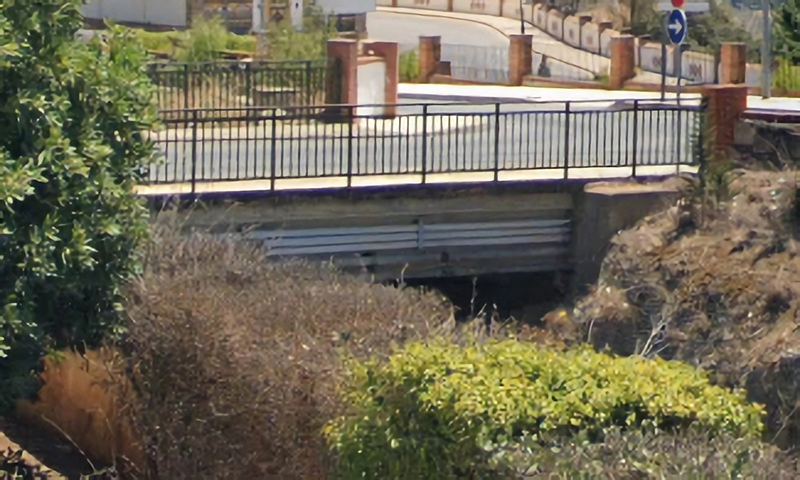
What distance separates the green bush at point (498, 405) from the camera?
671cm

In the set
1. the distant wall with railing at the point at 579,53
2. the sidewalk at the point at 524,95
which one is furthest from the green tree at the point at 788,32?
the sidewalk at the point at 524,95

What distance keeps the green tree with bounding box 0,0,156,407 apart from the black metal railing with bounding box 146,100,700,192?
5.30m

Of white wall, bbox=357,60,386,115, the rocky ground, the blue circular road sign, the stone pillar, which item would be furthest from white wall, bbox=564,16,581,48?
the rocky ground

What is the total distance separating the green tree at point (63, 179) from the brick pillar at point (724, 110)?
9.25 m

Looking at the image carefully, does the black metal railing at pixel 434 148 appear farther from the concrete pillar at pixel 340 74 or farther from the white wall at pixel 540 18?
the white wall at pixel 540 18

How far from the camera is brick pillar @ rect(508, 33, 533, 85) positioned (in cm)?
4028

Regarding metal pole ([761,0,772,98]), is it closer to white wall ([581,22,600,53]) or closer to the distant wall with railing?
the distant wall with railing

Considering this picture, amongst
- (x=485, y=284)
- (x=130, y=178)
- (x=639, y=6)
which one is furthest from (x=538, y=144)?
(x=639, y=6)

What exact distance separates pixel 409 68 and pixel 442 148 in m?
24.2

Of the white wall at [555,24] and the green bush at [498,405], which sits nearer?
the green bush at [498,405]

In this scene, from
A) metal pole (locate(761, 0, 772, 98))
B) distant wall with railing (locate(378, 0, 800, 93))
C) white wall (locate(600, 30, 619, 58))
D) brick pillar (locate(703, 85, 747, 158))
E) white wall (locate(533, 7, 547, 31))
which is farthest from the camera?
white wall (locate(533, 7, 547, 31))

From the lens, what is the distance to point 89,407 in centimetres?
1171

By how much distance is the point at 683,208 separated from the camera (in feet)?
53.7

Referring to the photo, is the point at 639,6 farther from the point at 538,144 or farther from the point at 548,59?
the point at 538,144
